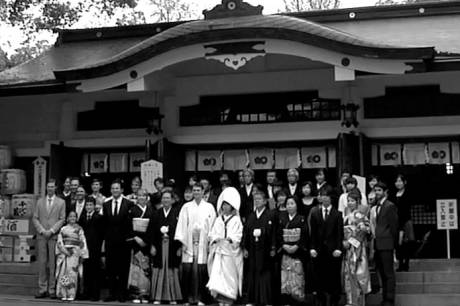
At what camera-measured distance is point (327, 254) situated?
890 centimetres

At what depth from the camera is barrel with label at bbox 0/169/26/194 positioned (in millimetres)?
13070

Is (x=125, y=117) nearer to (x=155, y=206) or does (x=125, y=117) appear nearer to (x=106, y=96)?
(x=106, y=96)

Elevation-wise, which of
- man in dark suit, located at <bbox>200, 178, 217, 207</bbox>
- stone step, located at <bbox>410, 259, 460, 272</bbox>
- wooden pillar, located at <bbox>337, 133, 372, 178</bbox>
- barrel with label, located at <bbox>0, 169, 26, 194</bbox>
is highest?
wooden pillar, located at <bbox>337, 133, 372, 178</bbox>

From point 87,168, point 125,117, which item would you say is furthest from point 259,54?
point 87,168

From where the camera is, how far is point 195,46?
1079 centimetres

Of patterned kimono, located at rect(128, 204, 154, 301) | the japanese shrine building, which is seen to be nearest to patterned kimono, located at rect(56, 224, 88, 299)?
patterned kimono, located at rect(128, 204, 154, 301)

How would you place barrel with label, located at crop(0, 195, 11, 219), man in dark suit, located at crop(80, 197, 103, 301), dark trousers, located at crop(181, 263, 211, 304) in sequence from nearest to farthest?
dark trousers, located at crop(181, 263, 211, 304) < man in dark suit, located at crop(80, 197, 103, 301) < barrel with label, located at crop(0, 195, 11, 219)

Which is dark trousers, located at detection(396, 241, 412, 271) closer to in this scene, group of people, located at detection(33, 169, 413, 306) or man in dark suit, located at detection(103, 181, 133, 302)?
group of people, located at detection(33, 169, 413, 306)

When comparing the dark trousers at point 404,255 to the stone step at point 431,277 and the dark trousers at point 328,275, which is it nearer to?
the stone step at point 431,277

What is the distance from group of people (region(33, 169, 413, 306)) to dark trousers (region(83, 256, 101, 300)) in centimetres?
2

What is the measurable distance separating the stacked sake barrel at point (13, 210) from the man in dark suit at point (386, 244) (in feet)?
22.5

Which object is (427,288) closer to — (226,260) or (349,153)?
(349,153)

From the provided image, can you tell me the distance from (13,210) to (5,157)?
4.24 feet

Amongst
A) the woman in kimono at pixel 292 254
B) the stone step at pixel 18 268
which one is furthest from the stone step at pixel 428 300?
the stone step at pixel 18 268
